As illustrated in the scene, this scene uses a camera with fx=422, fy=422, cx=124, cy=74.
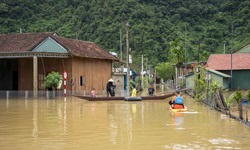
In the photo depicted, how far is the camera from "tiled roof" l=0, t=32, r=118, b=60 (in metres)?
38.6

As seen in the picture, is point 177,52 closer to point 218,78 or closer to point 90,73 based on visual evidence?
point 218,78

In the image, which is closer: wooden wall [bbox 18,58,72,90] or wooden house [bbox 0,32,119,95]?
wooden house [bbox 0,32,119,95]

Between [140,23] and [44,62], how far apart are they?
121 ft

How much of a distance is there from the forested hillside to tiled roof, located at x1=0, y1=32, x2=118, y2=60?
79.0ft

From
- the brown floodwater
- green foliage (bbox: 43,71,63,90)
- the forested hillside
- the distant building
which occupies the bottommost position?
the brown floodwater

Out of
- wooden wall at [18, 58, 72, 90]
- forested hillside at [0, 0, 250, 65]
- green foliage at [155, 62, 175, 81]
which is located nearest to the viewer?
wooden wall at [18, 58, 72, 90]

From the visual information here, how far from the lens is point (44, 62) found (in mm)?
39500

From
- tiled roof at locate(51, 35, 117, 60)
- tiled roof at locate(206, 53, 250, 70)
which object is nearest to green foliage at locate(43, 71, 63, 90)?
tiled roof at locate(51, 35, 117, 60)

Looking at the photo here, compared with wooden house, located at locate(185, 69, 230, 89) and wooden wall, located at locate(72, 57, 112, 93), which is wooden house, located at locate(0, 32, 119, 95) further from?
wooden house, located at locate(185, 69, 230, 89)

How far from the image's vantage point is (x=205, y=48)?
73938mm

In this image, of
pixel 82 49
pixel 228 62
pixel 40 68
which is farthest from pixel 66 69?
pixel 228 62

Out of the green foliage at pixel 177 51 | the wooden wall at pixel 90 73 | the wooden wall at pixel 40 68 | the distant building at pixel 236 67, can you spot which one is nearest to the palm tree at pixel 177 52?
the green foliage at pixel 177 51

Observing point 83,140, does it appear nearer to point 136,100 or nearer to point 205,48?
point 136,100

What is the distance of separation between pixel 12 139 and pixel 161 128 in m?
5.33
